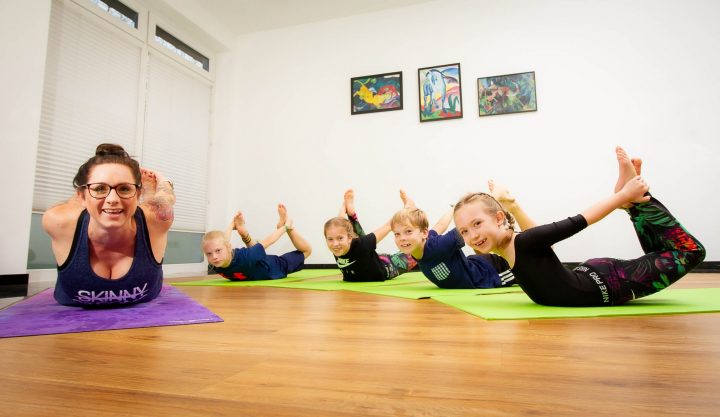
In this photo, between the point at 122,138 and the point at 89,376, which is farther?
the point at 122,138

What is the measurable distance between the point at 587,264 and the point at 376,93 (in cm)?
388

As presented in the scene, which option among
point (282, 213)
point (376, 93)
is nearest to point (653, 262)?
point (282, 213)

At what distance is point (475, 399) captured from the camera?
0.60 metres

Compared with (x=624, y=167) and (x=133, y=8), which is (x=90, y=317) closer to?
(x=624, y=167)

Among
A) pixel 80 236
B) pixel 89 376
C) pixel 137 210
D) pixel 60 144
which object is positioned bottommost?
pixel 89 376

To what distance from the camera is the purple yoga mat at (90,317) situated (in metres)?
1.21

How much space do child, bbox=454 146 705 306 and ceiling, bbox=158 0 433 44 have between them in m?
4.21

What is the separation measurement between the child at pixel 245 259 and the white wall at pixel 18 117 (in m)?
1.27

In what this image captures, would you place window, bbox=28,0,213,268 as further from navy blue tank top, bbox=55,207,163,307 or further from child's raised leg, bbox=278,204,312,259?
navy blue tank top, bbox=55,207,163,307

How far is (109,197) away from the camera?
140 cm

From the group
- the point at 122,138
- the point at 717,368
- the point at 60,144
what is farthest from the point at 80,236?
the point at 122,138

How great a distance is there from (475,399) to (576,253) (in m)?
4.17

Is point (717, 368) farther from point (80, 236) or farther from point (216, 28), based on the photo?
point (216, 28)

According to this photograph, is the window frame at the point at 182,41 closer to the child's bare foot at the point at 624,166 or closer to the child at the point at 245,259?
the child at the point at 245,259
